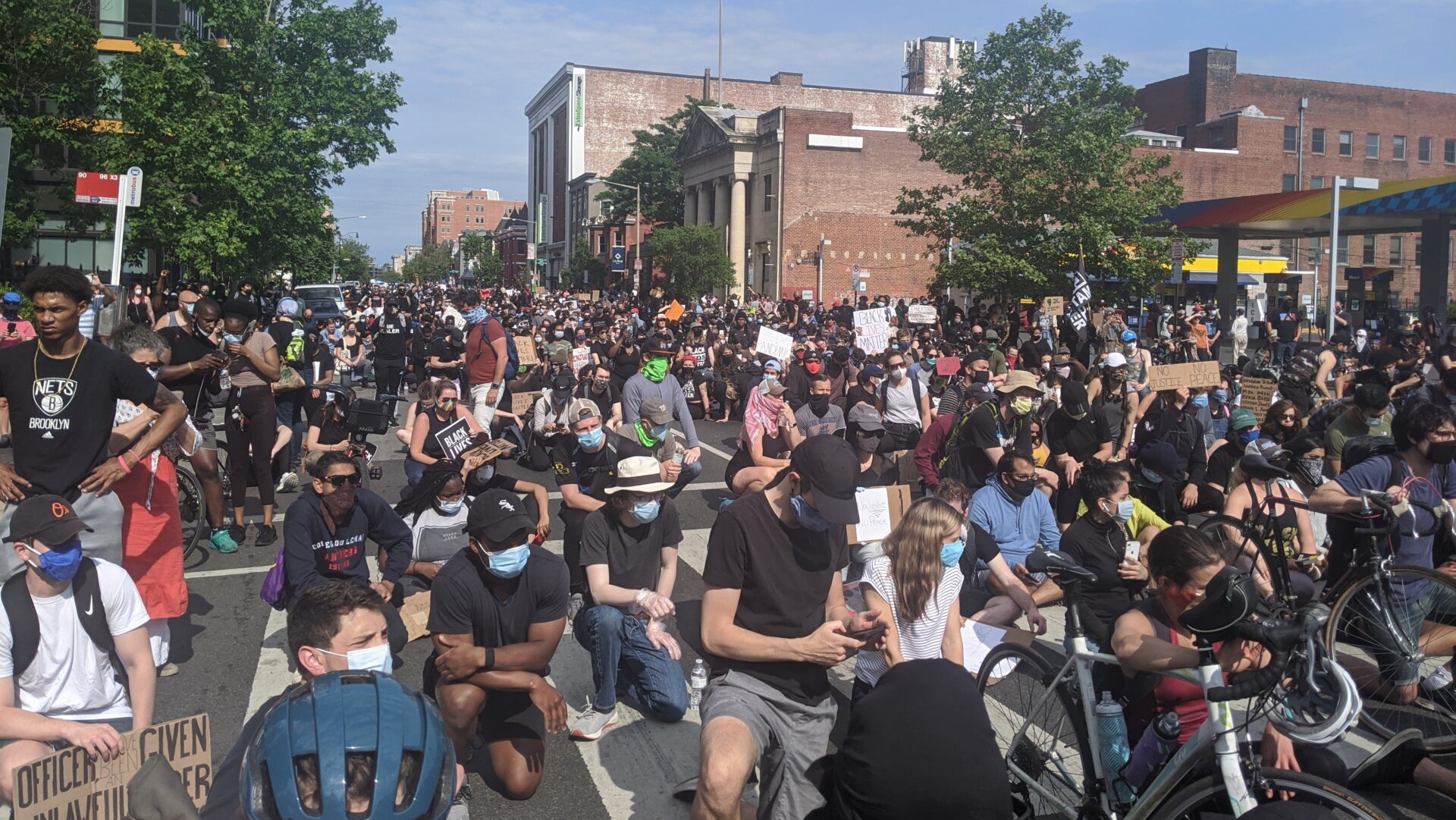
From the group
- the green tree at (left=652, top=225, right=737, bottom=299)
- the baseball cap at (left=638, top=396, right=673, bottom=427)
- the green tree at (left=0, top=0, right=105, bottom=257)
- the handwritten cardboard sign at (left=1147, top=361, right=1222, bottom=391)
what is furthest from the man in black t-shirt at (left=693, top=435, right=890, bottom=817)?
the green tree at (left=652, top=225, right=737, bottom=299)

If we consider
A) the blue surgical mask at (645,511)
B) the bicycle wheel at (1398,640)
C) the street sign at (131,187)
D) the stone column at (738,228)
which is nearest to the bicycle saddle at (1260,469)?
the bicycle wheel at (1398,640)

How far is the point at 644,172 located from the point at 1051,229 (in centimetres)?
5708

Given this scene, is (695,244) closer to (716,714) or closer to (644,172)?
(644,172)

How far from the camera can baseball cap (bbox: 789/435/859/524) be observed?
421 centimetres

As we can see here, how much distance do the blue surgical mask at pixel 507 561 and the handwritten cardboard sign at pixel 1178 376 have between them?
7416 millimetres

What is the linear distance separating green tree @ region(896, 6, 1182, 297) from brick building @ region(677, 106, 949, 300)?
105ft

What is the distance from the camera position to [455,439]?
8.70 meters

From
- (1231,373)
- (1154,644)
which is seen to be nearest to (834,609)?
(1154,644)

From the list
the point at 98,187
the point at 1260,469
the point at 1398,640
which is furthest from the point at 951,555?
the point at 98,187

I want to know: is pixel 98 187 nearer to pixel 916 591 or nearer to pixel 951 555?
pixel 951 555

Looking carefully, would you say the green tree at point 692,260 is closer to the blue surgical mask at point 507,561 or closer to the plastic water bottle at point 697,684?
the plastic water bottle at point 697,684

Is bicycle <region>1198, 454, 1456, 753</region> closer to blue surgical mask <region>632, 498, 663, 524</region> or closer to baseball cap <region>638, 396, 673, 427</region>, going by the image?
blue surgical mask <region>632, 498, 663, 524</region>

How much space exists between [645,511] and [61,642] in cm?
295

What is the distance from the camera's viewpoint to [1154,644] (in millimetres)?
3967
